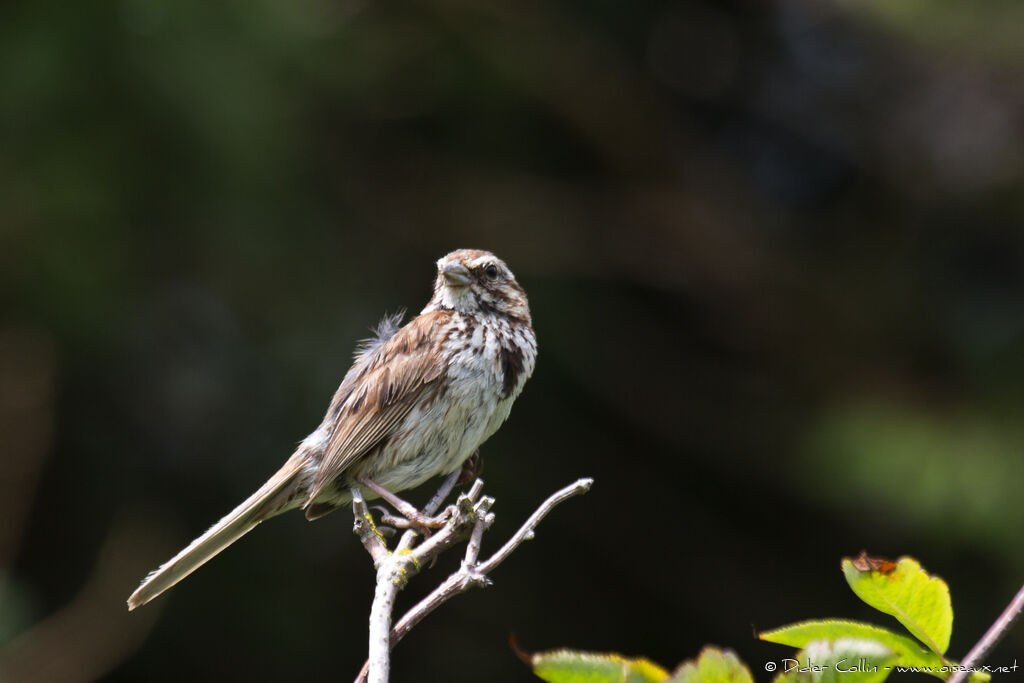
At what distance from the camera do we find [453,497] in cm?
600

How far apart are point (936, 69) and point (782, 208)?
142cm

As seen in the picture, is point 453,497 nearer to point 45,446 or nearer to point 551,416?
point 551,416

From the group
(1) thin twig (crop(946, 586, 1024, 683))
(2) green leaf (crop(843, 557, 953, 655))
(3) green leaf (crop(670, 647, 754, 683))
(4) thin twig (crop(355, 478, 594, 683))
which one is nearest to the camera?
(1) thin twig (crop(946, 586, 1024, 683))

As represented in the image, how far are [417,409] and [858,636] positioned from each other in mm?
2270

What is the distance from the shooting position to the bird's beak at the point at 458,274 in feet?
13.3

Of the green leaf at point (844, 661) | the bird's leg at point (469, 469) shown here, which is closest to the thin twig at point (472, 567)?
the green leaf at point (844, 661)

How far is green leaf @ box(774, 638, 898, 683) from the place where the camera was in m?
1.47

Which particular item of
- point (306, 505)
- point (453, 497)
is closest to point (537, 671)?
point (306, 505)

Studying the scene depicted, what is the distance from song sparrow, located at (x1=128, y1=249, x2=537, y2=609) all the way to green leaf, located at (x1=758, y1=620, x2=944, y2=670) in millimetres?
2083

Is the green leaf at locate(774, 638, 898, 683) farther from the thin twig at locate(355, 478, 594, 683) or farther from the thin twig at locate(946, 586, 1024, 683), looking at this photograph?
the thin twig at locate(355, 478, 594, 683)

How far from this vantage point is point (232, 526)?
153 inches

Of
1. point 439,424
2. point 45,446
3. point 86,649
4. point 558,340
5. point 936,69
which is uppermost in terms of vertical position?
point 936,69

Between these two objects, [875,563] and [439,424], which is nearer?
[875,563]

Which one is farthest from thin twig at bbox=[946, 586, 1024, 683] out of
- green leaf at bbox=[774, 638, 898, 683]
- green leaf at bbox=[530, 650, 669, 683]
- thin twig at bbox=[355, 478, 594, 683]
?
thin twig at bbox=[355, 478, 594, 683]
